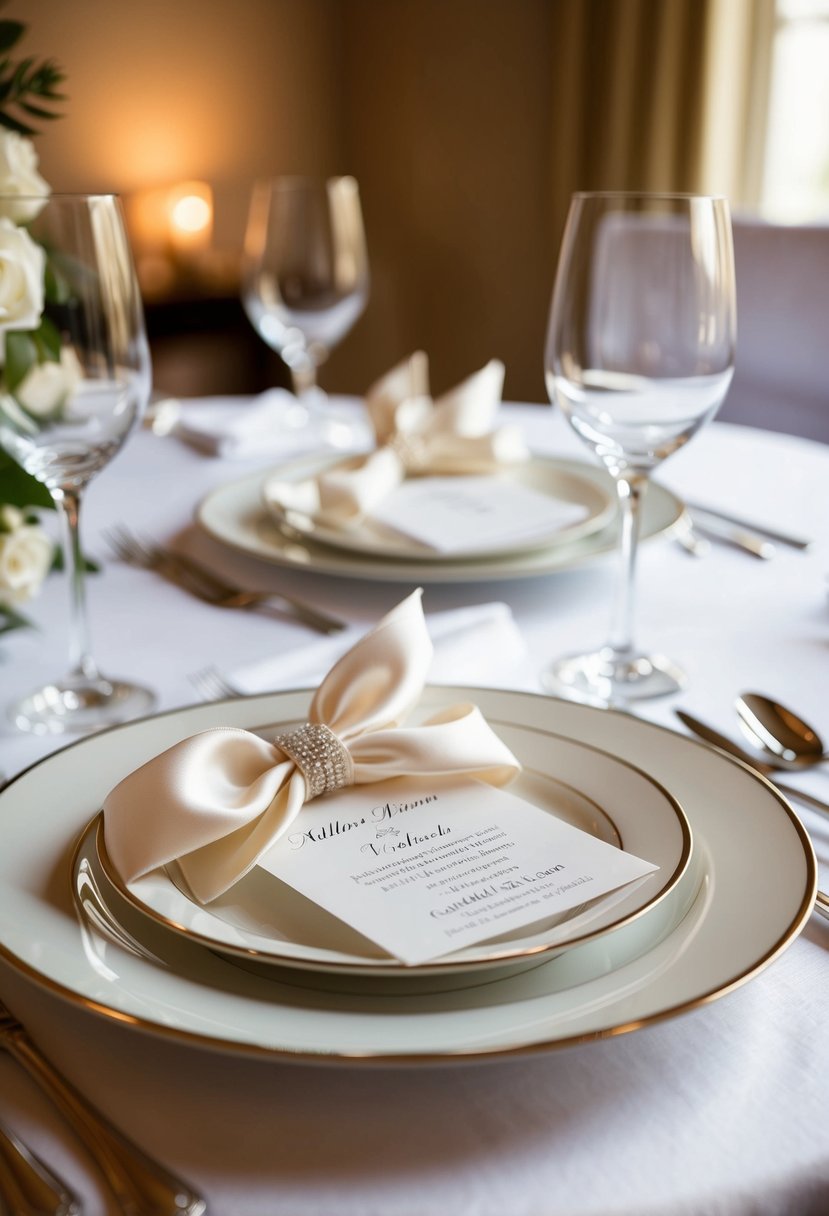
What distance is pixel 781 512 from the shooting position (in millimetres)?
1230

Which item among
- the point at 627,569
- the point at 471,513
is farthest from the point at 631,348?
the point at 471,513

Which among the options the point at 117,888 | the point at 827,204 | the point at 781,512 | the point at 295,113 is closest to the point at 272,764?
the point at 117,888

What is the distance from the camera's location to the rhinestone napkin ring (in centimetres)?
56

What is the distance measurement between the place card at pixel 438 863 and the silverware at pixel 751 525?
24.8 inches

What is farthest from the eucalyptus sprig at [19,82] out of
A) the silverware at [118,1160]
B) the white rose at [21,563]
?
the silverware at [118,1160]

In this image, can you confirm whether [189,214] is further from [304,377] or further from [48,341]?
[48,341]

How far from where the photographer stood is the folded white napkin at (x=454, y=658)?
2.66ft

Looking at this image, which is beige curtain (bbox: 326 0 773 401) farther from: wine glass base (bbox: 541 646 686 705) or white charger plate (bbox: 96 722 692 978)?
white charger plate (bbox: 96 722 692 978)

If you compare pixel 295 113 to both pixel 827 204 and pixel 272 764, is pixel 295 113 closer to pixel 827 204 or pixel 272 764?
pixel 827 204

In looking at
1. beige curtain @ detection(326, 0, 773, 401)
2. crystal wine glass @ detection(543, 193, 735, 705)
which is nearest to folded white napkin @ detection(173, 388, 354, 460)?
crystal wine glass @ detection(543, 193, 735, 705)

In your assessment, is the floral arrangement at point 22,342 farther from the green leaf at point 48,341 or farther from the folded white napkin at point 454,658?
the folded white napkin at point 454,658

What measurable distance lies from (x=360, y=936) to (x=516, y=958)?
73 mm

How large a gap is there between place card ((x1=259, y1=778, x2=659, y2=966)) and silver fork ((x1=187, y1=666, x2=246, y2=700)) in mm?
238

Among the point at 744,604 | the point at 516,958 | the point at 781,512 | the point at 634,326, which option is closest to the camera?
the point at 516,958
